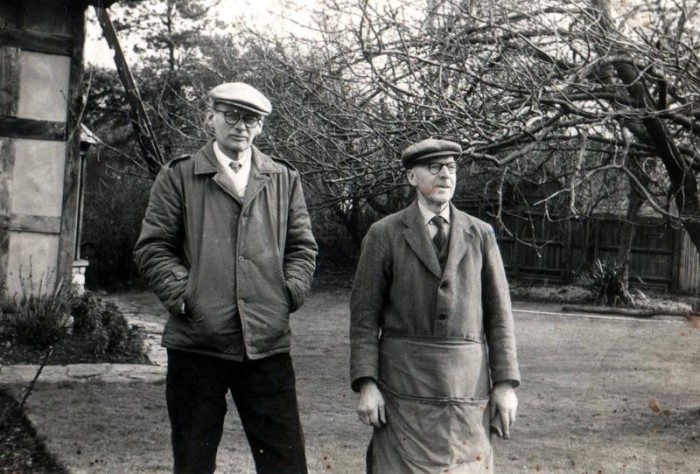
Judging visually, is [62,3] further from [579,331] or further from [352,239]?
[352,239]

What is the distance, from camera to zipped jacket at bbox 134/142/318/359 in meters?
2.93

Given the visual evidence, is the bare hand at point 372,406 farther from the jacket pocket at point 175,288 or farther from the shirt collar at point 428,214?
the jacket pocket at point 175,288

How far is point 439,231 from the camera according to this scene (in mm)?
2900

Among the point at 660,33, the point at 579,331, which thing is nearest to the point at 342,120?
the point at 660,33

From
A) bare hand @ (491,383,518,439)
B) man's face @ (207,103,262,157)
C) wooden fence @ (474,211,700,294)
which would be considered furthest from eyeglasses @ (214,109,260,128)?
wooden fence @ (474,211,700,294)

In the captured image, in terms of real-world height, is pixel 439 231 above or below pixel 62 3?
below

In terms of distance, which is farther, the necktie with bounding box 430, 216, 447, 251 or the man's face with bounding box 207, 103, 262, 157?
the man's face with bounding box 207, 103, 262, 157

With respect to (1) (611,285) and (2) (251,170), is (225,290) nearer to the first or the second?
(2) (251,170)

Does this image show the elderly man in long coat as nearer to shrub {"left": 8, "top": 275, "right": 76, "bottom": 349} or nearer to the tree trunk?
the tree trunk

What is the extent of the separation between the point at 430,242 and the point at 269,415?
3.02 feet

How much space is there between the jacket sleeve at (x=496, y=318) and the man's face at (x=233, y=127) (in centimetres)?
102

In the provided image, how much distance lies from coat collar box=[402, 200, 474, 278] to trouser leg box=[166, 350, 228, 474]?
883 mm

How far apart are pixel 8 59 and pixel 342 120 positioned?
401 cm

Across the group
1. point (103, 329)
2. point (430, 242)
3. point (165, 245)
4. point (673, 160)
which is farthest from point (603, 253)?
point (165, 245)
